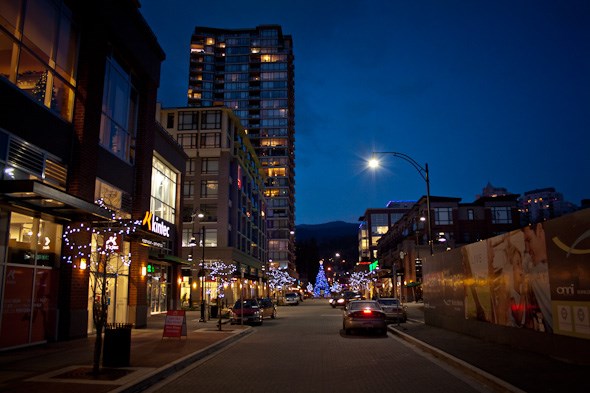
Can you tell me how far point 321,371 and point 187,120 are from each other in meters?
59.9

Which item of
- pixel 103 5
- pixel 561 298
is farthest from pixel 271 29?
pixel 561 298

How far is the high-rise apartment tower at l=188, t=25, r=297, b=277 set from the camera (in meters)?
133

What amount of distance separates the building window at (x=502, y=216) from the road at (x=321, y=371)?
69.2 m

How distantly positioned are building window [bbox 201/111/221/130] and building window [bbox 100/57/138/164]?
41558 millimetres

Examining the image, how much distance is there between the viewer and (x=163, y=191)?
33.3m

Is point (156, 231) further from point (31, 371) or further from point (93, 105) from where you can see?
point (31, 371)

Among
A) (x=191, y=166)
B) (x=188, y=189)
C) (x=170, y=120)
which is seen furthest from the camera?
(x=170, y=120)

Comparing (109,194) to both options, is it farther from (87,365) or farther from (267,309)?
(267,309)

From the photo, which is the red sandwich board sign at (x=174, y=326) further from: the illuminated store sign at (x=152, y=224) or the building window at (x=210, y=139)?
the building window at (x=210, y=139)

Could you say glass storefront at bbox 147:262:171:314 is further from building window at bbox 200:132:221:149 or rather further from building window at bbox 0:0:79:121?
building window at bbox 200:132:221:149

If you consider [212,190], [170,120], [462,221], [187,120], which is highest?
[170,120]

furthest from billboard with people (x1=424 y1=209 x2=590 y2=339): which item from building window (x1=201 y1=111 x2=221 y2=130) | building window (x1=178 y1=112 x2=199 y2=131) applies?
building window (x1=178 y1=112 x2=199 y2=131)

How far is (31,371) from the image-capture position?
11.1 metres

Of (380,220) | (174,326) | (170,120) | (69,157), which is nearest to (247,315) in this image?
(174,326)
